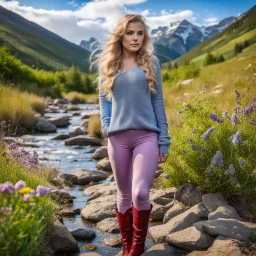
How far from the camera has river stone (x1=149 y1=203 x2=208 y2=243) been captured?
4.20 metres

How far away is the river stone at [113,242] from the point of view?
170 inches

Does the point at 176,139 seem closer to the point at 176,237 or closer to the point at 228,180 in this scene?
the point at 228,180

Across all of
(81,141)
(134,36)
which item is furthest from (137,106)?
(81,141)

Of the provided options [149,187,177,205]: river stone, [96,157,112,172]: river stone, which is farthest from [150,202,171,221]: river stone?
[96,157,112,172]: river stone

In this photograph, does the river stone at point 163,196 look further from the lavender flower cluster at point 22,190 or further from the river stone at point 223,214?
the lavender flower cluster at point 22,190

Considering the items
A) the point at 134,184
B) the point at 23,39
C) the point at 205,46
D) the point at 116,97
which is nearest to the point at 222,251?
the point at 134,184

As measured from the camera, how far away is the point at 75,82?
50156mm

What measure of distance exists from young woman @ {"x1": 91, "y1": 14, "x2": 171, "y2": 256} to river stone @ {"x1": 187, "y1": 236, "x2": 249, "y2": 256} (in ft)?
1.97

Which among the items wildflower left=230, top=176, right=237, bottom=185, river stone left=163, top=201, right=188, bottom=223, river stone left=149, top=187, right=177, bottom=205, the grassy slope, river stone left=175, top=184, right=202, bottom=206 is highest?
the grassy slope

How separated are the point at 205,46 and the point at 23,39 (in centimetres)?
9820

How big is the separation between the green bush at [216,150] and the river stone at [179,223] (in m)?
0.39

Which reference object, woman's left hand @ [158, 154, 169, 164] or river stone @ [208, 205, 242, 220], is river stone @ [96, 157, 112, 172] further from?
woman's left hand @ [158, 154, 169, 164]

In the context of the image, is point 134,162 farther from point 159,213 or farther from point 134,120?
point 159,213

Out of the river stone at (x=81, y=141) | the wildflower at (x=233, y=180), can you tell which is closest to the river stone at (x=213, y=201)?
the wildflower at (x=233, y=180)
